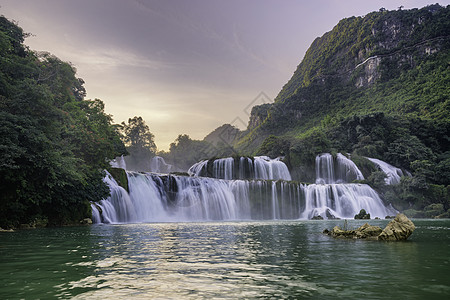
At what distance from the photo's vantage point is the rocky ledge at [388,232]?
11.1m

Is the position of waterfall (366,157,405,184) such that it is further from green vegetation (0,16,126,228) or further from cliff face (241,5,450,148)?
green vegetation (0,16,126,228)

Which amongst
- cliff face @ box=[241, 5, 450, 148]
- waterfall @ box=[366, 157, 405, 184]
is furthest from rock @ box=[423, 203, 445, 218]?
cliff face @ box=[241, 5, 450, 148]

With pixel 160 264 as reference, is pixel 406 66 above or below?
above

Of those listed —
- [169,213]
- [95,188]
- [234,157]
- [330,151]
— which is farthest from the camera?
[330,151]

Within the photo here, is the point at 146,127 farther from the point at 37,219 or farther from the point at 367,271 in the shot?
the point at 367,271

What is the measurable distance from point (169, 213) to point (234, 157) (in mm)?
16966

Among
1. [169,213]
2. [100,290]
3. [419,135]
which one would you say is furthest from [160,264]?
[419,135]

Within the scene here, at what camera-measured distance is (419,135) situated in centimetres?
6003

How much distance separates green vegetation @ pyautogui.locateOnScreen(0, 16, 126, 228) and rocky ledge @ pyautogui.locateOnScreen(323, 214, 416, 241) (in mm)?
13821

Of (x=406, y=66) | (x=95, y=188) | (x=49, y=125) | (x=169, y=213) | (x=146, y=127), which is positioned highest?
(x=406, y=66)

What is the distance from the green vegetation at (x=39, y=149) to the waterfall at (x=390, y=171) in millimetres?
41395

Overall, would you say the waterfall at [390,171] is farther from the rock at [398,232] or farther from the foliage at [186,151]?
the foliage at [186,151]

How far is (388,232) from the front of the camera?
36.8ft

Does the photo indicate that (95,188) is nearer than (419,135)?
Yes
